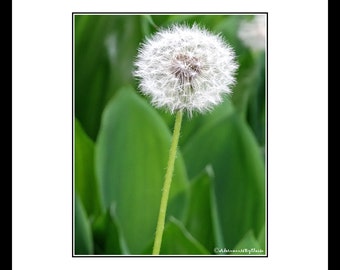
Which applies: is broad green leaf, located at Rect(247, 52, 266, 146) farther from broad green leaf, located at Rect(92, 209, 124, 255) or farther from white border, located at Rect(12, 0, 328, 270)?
broad green leaf, located at Rect(92, 209, 124, 255)

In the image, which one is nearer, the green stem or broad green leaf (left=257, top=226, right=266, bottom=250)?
the green stem

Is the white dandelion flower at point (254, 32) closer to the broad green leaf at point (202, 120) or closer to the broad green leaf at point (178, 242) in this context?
the broad green leaf at point (202, 120)

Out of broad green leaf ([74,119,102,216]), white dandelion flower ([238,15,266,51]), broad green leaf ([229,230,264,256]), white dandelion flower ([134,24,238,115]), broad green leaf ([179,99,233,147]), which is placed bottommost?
broad green leaf ([229,230,264,256])

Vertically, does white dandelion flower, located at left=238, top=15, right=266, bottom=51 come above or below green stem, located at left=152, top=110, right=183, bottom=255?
above

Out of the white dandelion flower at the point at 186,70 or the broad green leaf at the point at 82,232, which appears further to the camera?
the broad green leaf at the point at 82,232

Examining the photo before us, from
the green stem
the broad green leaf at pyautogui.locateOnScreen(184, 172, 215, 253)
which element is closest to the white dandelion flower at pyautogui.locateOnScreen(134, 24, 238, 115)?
the green stem

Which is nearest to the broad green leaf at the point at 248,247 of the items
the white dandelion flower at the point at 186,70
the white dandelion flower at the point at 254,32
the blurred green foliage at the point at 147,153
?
the blurred green foliage at the point at 147,153
